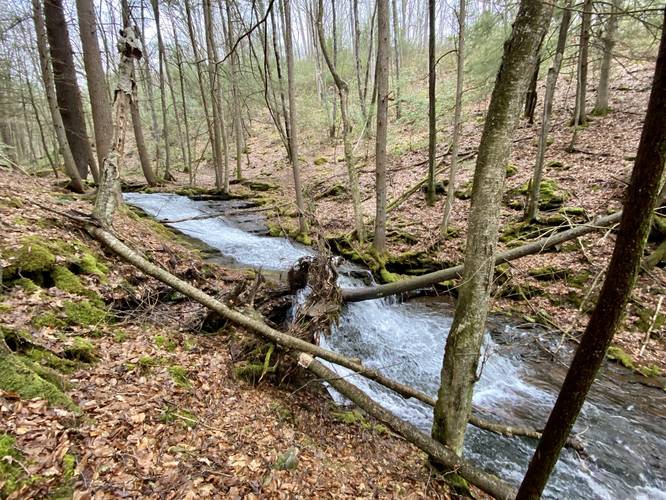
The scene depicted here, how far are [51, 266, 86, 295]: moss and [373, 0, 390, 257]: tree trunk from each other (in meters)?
6.91

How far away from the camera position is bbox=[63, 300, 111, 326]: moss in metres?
3.78

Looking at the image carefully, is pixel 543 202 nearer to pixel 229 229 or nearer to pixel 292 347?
pixel 292 347

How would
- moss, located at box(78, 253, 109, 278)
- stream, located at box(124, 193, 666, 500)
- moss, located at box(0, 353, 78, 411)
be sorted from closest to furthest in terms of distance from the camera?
1. moss, located at box(0, 353, 78, 411)
2. stream, located at box(124, 193, 666, 500)
3. moss, located at box(78, 253, 109, 278)

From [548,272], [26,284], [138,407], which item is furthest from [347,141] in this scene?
[138,407]

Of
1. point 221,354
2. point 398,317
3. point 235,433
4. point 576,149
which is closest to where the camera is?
point 235,433

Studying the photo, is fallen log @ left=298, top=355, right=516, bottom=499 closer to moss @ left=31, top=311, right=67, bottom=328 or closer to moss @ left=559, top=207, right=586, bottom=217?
moss @ left=31, top=311, right=67, bottom=328

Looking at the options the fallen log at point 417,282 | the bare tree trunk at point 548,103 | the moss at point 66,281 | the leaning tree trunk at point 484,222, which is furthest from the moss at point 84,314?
the bare tree trunk at point 548,103

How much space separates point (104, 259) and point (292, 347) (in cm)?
337

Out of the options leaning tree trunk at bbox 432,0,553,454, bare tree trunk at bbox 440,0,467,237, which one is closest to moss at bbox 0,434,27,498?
leaning tree trunk at bbox 432,0,553,454

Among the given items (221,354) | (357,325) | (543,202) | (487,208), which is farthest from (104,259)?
(543,202)

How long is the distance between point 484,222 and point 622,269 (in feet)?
4.29

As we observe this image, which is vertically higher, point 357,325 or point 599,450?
point 357,325

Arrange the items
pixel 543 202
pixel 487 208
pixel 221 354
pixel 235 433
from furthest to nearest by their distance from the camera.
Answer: pixel 543 202 → pixel 221 354 → pixel 235 433 → pixel 487 208

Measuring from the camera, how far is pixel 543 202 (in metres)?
9.75
